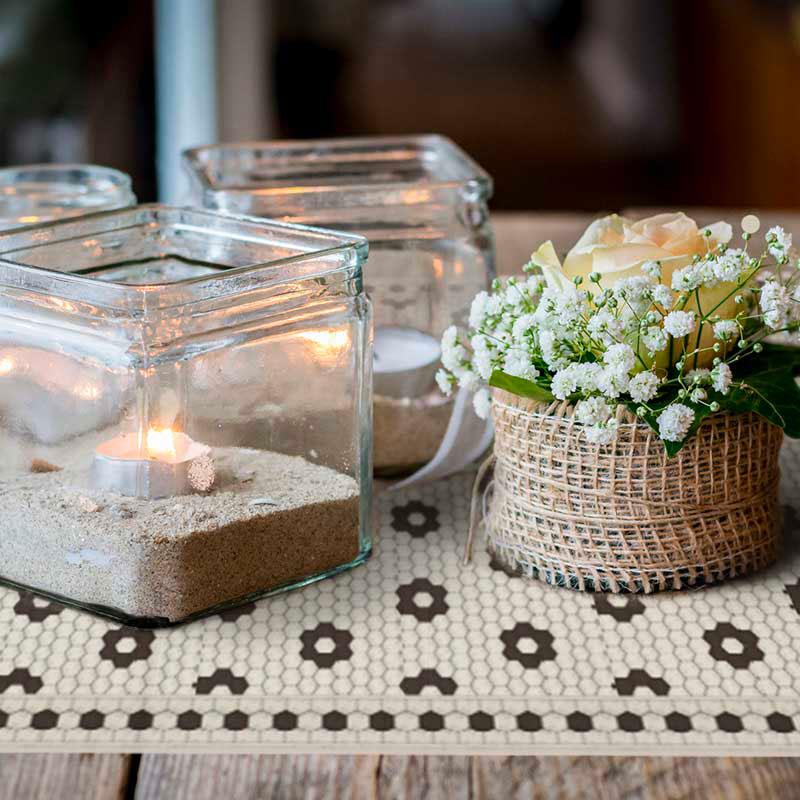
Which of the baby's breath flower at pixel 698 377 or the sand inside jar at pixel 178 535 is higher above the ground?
the baby's breath flower at pixel 698 377

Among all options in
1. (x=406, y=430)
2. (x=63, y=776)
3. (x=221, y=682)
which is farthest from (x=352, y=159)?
(x=63, y=776)

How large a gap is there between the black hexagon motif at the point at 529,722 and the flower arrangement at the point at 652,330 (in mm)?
195

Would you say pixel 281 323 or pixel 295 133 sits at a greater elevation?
pixel 281 323

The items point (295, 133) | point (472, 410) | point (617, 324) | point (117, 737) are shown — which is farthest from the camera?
point (295, 133)

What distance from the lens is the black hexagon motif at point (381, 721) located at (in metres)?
0.70

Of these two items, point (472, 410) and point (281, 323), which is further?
point (472, 410)

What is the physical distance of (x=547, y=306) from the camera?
2.68 feet

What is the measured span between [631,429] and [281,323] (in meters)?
0.26

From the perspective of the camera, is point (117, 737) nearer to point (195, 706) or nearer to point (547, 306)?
point (195, 706)

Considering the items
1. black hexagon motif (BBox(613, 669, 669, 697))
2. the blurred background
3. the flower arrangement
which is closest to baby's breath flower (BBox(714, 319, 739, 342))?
the flower arrangement

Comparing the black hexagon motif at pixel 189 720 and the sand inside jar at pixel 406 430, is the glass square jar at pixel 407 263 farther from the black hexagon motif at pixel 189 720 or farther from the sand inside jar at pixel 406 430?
the black hexagon motif at pixel 189 720

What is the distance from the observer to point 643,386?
78 cm

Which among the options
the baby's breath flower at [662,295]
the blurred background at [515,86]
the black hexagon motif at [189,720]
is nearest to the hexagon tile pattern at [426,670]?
the black hexagon motif at [189,720]

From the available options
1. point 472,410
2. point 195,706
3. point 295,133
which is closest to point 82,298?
point 195,706
